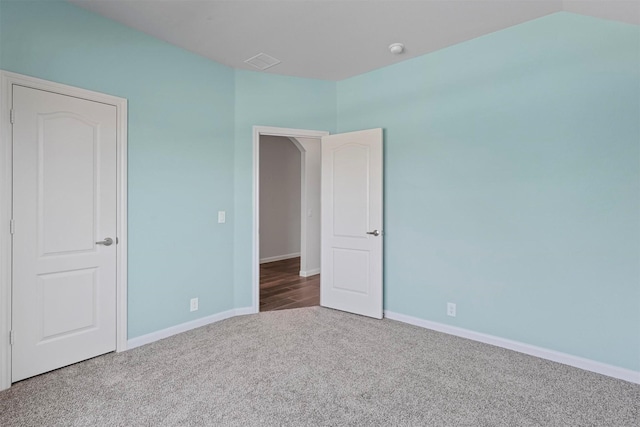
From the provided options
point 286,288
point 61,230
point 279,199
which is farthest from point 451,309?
point 279,199

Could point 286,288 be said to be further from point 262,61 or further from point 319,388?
point 262,61

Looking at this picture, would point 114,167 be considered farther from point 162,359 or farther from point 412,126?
point 412,126

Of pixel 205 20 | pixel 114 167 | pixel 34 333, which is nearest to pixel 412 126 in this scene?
pixel 205 20

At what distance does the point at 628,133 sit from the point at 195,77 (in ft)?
12.0

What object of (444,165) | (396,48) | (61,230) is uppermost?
(396,48)

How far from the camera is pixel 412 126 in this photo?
3.50 m

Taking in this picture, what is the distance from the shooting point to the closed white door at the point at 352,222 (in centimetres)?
366

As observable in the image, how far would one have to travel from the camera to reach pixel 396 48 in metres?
3.20

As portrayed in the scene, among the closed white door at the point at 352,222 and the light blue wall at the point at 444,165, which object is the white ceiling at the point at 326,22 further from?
the closed white door at the point at 352,222

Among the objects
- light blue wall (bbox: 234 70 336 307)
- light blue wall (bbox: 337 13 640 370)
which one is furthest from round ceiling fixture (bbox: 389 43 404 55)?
light blue wall (bbox: 234 70 336 307)

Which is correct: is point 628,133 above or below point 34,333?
above

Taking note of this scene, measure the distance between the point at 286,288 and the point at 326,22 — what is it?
11.5ft

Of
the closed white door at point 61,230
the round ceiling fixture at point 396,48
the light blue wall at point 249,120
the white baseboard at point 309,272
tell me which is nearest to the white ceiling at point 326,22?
the round ceiling fixture at point 396,48

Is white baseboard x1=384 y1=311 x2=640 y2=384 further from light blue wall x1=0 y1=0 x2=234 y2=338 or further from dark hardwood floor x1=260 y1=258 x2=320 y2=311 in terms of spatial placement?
light blue wall x1=0 y1=0 x2=234 y2=338
